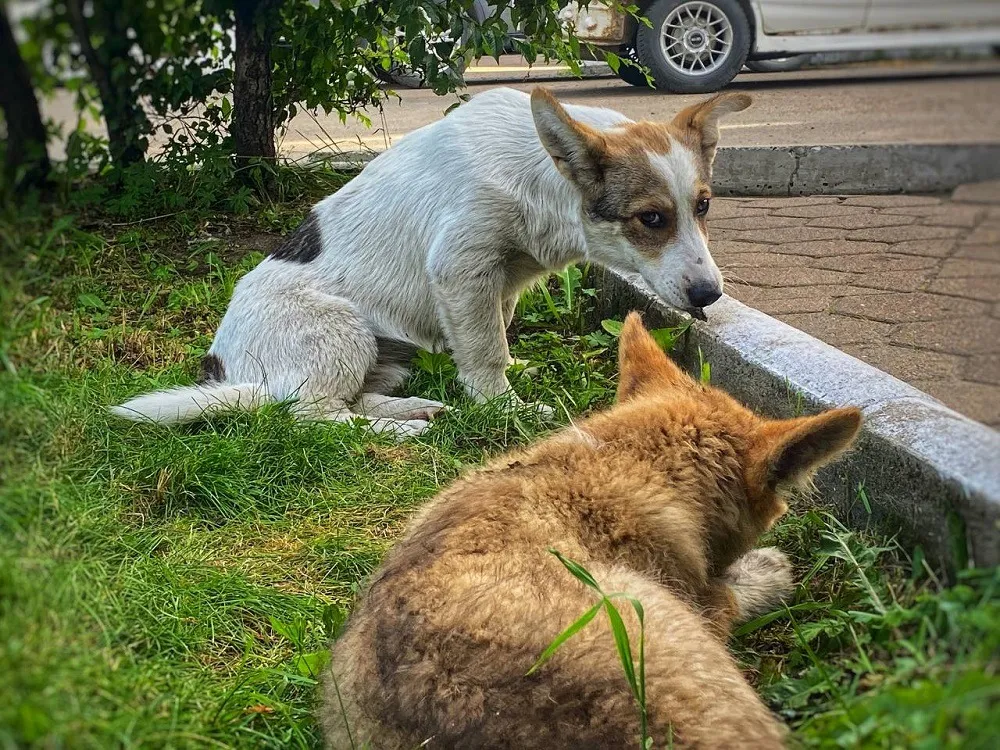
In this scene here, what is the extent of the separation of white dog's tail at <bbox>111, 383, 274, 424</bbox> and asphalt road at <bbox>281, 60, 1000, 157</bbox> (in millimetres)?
1300

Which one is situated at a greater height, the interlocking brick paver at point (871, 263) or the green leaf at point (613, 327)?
the interlocking brick paver at point (871, 263)

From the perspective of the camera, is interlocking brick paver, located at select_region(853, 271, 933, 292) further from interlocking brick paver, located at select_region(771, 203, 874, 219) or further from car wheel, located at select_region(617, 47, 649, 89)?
car wheel, located at select_region(617, 47, 649, 89)

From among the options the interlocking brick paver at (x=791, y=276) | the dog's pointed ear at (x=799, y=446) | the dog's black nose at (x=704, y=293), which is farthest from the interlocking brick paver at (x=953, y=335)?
the interlocking brick paver at (x=791, y=276)

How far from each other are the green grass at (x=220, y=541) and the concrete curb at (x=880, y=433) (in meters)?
0.12

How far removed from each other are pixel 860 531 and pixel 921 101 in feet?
5.94

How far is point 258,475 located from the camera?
3.94 metres

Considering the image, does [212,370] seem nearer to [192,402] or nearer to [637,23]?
[192,402]

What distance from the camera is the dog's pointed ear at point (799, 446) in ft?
8.29

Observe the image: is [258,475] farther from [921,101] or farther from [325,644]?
[921,101]

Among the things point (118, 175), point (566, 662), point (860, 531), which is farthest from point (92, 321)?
point (860, 531)

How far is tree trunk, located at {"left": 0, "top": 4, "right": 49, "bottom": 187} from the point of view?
1527 millimetres

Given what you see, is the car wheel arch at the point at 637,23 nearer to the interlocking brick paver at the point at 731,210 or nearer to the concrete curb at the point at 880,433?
the concrete curb at the point at 880,433

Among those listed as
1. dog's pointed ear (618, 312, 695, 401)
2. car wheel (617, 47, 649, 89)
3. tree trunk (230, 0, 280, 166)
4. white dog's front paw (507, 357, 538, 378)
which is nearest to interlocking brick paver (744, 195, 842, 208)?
car wheel (617, 47, 649, 89)

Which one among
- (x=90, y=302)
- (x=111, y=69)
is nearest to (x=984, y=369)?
(x=111, y=69)
